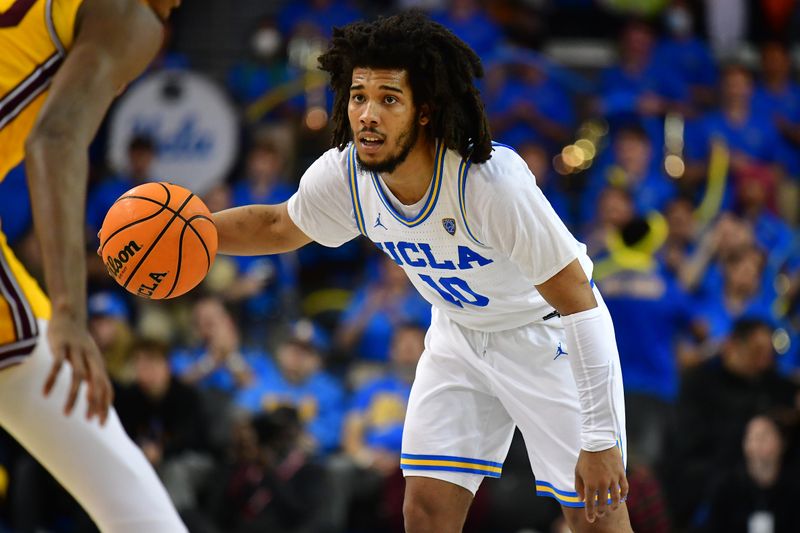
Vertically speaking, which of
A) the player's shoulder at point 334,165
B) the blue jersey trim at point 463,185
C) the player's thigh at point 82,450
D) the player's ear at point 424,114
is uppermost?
the player's ear at point 424,114

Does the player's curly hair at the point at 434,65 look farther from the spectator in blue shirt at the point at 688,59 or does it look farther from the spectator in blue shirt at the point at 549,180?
the spectator in blue shirt at the point at 688,59

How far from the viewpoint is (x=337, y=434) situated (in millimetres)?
8922

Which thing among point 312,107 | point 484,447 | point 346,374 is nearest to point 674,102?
point 312,107

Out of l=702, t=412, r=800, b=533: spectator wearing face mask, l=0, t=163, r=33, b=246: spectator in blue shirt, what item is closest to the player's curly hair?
l=0, t=163, r=33, b=246: spectator in blue shirt

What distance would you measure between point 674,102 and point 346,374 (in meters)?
4.31

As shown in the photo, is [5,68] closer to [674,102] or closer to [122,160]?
[122,160]

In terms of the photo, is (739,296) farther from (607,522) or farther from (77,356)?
(77,356)

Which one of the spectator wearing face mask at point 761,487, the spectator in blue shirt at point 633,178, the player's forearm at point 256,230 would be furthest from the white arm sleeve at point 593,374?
the spectator in blue shirt at point 633,178

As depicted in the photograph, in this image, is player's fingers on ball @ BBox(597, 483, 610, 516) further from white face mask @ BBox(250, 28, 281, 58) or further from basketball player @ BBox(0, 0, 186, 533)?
white face mask @ BBox(250, 28, 281, 58)

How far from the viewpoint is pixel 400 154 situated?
171 inches

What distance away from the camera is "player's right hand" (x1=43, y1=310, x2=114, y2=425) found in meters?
3.06

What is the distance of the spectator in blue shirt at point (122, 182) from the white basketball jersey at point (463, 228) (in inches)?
233

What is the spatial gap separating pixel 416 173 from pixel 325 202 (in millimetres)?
486

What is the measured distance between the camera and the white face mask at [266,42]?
11398 mm
